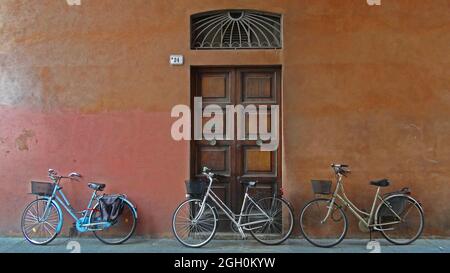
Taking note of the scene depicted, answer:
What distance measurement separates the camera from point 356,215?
22.2 ft

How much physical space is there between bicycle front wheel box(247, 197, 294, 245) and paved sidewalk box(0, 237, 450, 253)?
13 centimetres

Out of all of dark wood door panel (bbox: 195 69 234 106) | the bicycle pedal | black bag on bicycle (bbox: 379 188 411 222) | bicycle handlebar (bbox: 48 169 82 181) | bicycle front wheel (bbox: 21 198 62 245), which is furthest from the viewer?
dark wood door panel (bbox: 195 69 234 106)

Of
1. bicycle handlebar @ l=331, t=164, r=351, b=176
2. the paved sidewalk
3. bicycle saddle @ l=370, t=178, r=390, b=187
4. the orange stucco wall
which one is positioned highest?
the orange stucco wall

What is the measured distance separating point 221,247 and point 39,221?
2.75m

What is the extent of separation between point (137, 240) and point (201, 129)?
1.94 meters

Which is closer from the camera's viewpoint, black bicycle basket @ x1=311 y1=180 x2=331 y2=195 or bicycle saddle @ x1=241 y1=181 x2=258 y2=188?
black bicycle basket @ x1=311 y1=180 x2=331 y2=195

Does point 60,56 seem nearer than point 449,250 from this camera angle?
No

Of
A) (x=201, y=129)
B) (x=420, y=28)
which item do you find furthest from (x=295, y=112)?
(x=420, y=28)

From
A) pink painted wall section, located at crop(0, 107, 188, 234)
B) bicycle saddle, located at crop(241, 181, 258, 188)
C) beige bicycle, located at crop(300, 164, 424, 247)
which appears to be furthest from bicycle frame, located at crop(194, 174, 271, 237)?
beige bicycle, located at crop(300, 164, 424, 247)

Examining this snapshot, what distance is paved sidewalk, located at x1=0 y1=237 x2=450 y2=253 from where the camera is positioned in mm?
6516

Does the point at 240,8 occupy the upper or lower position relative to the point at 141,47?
upper

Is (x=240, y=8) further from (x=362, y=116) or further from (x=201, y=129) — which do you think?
(x=362, y=116)

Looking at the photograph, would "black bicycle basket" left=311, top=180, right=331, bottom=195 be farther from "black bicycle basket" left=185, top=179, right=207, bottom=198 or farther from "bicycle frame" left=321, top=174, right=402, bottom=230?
"black bicycle basket" left=185, top=179, right=207, bottom=198
